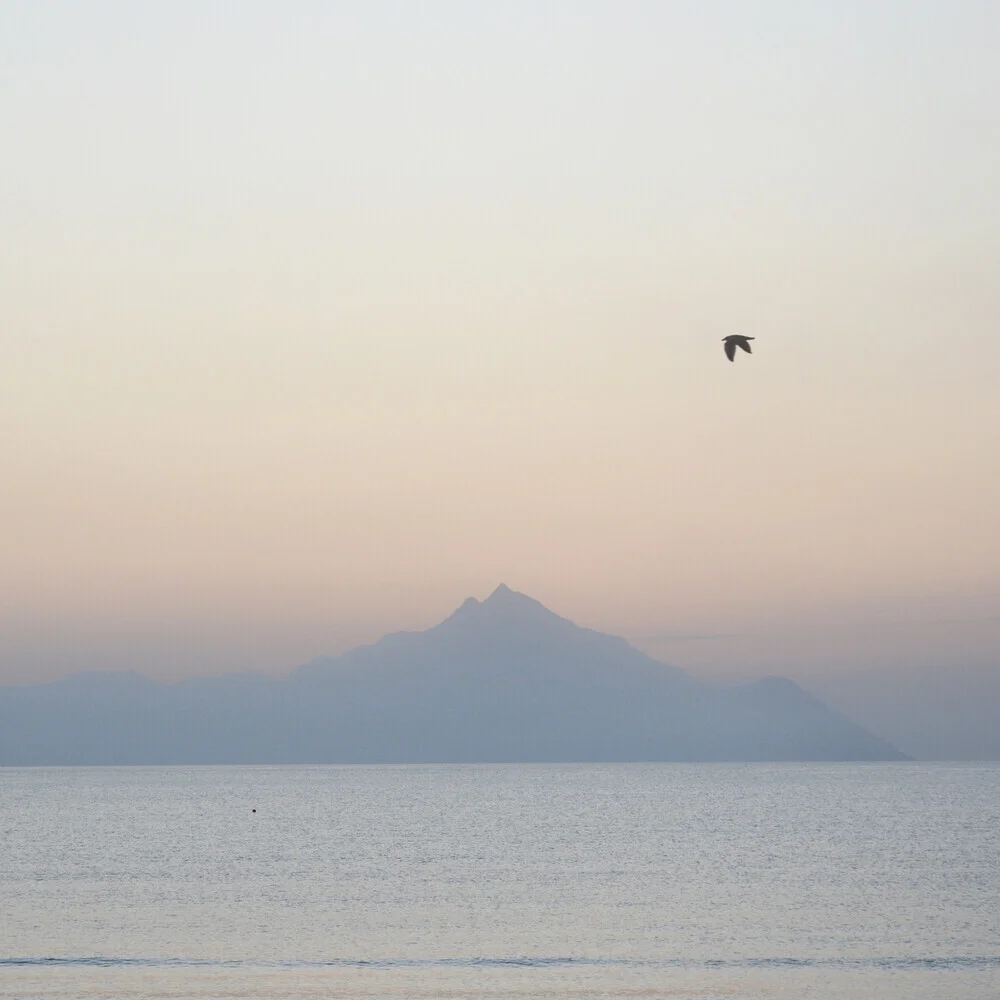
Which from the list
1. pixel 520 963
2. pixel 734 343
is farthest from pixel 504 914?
pixel 734 343

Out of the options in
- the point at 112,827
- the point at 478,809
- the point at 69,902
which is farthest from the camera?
the point at 478,809

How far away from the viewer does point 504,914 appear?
69.1 meters

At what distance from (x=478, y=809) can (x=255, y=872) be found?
9283cm

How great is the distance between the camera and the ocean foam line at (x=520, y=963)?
5438 centimetres

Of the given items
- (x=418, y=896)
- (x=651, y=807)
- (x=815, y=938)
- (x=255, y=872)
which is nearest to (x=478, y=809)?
(x=651, y=807)

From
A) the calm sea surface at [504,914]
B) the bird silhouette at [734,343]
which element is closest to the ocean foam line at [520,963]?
the calm sea surface at [504,914]

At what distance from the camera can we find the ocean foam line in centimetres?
5438

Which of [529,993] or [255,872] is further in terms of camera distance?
[255,872]

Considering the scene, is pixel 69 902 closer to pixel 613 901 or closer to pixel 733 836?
pixel 613 901

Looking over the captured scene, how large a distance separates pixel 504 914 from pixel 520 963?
1453cm

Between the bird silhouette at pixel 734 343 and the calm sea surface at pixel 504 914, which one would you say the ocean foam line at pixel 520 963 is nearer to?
the calm sea surface at pixel 504 914

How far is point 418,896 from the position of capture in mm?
77500

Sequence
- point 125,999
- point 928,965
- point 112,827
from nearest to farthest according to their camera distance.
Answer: point 125,999
point 928,965
point 112,827

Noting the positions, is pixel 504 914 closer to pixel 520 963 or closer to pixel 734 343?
pixel 520 963
